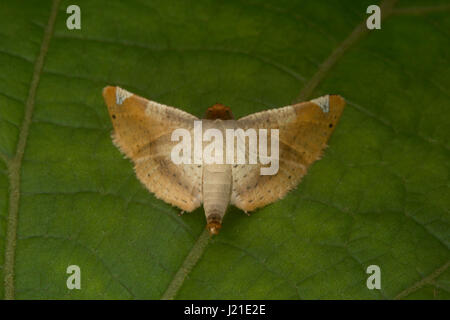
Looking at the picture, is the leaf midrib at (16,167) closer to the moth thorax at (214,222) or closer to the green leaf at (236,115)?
the green leaf at (236,115)

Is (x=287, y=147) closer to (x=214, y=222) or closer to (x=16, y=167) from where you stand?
(x=214, y=222)

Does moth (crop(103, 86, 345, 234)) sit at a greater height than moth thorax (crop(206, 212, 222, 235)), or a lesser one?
greater

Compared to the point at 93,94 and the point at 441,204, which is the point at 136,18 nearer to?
the point at 93,94

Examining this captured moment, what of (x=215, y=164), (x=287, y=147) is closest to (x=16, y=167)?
(x=215, y=164)

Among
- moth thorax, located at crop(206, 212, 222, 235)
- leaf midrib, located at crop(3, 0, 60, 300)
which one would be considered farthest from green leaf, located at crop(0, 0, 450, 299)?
moth thorax, located at crop(206, 212, 222, 235)

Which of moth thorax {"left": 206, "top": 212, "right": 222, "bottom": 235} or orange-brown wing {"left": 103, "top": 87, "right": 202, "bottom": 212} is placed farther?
orange-brown wing {"left": 103, "top": 87, "right": 202, "bottom": 212}

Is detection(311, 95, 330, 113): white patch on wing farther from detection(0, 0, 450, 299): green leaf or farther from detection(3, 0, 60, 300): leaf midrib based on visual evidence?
detection(3, 0, 60, 300): leaf midrib

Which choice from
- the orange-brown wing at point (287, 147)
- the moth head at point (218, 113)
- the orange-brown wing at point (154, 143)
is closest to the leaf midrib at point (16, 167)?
the orange-brown wing at point (154, 143)
